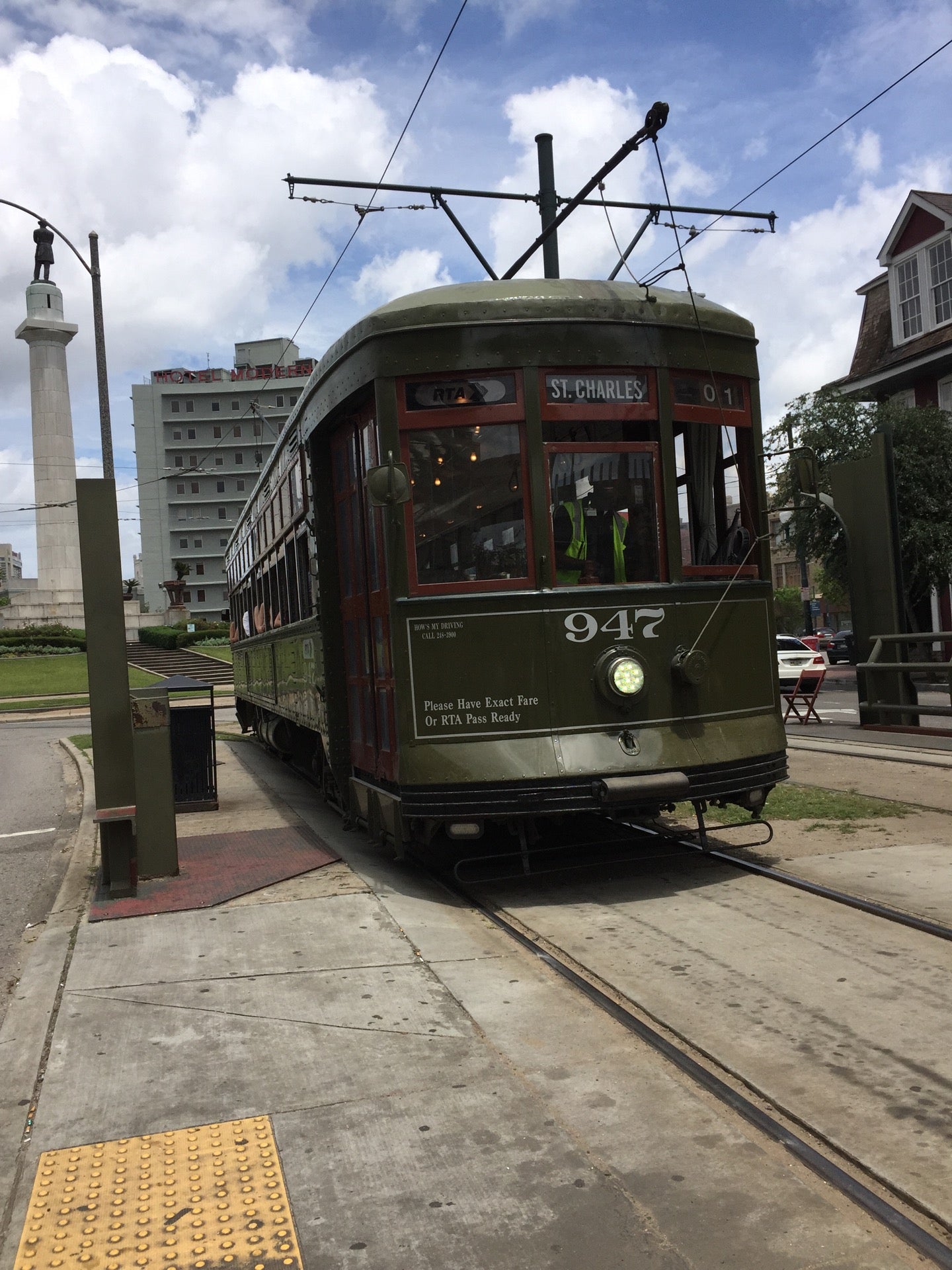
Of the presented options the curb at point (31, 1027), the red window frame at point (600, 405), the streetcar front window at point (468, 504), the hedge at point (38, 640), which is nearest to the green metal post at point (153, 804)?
the curb at point (31, 1027)

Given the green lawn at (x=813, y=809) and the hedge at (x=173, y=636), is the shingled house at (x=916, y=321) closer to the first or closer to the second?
the green lawn at (x=813, y=809)

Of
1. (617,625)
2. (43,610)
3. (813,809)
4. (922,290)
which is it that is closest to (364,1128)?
(617,625)

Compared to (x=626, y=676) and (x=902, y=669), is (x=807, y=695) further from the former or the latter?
(x=626, y=676)

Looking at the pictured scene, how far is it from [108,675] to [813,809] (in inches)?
216

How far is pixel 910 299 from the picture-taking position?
3030 centimetres

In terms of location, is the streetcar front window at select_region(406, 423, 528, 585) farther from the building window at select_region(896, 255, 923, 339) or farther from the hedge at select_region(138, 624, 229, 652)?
the hedge at select_region(138, 624, 229, 652)

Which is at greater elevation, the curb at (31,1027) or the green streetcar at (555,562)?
the green streetcar at (555,562)

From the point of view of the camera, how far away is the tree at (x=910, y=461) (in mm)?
27391

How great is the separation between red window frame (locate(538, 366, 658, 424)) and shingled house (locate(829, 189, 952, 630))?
78.4ft

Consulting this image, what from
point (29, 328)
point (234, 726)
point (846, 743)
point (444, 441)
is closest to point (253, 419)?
point (29, 328)

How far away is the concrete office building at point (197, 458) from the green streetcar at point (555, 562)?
98.8m

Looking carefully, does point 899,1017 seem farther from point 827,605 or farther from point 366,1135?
point 827,605

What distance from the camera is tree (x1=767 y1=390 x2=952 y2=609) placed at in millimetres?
27391

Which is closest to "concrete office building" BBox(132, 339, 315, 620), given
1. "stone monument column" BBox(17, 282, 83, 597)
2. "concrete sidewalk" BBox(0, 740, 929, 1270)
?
"stone monument column" BBox(17, 282, 83, 597)
